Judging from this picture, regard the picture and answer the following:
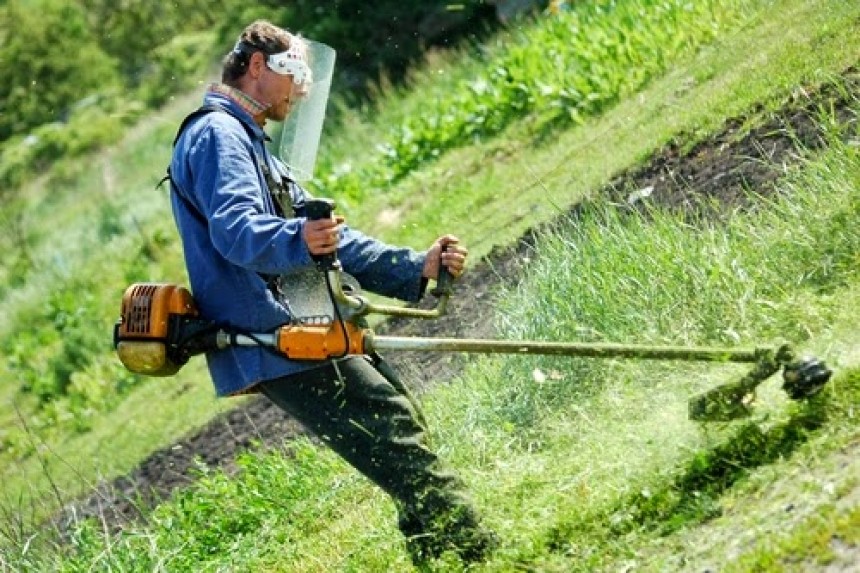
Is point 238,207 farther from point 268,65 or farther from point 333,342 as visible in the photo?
point 268,65

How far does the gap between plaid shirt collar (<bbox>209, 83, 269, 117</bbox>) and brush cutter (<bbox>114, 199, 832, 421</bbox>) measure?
A: 0.65 m

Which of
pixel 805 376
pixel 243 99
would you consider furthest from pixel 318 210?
pixel 805 376

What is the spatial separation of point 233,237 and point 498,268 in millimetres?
6095

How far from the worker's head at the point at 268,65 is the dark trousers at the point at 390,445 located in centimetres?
106

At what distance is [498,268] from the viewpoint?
1228 centimetres

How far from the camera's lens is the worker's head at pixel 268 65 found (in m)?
6.79

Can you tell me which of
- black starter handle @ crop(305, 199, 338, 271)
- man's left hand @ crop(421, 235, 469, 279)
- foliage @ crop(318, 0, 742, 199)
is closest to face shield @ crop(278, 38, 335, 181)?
man's left hand @ crop(421, 235, 469, 279)

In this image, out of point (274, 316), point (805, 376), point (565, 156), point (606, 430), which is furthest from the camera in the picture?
point (565, 156)

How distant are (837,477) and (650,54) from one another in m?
9.78

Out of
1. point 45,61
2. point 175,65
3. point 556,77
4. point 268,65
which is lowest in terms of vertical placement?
point 175,65

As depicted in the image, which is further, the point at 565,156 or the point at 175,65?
the point at 175,65

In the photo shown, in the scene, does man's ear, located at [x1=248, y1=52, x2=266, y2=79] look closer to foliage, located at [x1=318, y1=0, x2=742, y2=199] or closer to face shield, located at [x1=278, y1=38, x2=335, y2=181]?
face shield, located at [x1=278, y1=38, x2=335, y2=181]

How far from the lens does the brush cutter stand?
6.27 metres

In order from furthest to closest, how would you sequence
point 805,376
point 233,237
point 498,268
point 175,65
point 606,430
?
1. point 175,65
2. point 498,268
3. point 606,430
4. point 233,237
5. point 805,376
